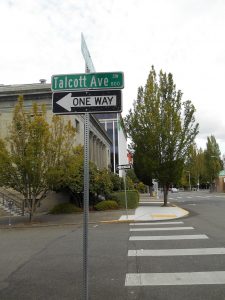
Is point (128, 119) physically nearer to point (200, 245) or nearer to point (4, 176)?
point (4, 176)

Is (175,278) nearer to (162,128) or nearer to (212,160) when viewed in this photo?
(162,128)

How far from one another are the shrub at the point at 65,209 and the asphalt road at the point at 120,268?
11.5 meters

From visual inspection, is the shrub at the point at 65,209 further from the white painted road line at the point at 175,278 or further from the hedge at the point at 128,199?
the white painted road line at the point at 175,278

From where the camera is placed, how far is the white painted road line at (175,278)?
6.21 metres

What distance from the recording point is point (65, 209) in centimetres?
2358

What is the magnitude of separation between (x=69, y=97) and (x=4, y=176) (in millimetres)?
13133

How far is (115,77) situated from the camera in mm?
4887

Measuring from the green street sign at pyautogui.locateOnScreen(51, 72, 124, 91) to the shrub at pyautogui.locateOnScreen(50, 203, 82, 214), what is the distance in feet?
62.9

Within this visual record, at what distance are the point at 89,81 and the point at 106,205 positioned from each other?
1973 cm

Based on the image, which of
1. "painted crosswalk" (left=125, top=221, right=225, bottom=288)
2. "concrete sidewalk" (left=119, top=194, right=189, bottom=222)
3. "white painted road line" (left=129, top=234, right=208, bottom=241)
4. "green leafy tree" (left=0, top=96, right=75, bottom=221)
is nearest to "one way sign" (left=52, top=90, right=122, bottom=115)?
"painted crosswalk" (left=125, top=221, right=225, bottom=288)

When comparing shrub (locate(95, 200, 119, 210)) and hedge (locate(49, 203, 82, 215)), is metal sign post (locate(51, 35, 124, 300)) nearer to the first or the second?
hedge (locate(49, 203, 82, 215))

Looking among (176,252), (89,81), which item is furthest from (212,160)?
(89,81)

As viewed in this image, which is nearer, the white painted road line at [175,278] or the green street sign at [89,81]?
the green street sign at [89,81]

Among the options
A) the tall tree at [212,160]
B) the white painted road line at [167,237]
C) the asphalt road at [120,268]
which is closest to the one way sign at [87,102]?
the asphalt road at [120,268]
